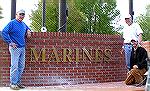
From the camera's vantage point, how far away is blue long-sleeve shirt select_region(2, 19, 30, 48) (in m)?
7.81

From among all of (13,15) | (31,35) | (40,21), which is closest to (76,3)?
(40,21)

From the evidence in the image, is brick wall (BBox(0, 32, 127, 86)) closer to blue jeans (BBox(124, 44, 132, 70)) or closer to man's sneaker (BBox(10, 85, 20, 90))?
blue jeans (BBox(124, 44, 132, 70))

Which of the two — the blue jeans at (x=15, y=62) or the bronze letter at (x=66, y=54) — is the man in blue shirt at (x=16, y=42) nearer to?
the blue jeans at (x=15, y=62)

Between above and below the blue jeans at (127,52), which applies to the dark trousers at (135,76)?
below

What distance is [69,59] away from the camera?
8.97 meters

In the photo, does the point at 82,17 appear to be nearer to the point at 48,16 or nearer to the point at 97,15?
the point at 97,15

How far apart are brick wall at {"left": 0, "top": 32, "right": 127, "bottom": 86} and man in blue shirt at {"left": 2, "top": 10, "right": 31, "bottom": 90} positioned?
0.48 m

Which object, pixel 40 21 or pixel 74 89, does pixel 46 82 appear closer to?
pixel 74 89

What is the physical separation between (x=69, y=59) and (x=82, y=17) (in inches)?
86.0

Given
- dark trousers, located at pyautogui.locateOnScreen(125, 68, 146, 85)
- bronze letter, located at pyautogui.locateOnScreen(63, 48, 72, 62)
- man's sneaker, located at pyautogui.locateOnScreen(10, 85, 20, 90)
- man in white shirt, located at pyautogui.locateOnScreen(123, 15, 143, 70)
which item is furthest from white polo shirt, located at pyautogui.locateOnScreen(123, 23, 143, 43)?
man's sneaker, located at pyautogui.locateOnScreen(10, 85, 20, 90)

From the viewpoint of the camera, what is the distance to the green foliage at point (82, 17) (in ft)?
34.4

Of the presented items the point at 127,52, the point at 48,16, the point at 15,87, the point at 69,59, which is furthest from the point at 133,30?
the point at 15,87

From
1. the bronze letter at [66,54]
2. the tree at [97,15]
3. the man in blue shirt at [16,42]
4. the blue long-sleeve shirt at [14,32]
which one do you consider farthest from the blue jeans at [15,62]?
the tree at [97,15]

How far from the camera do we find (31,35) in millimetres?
8633
